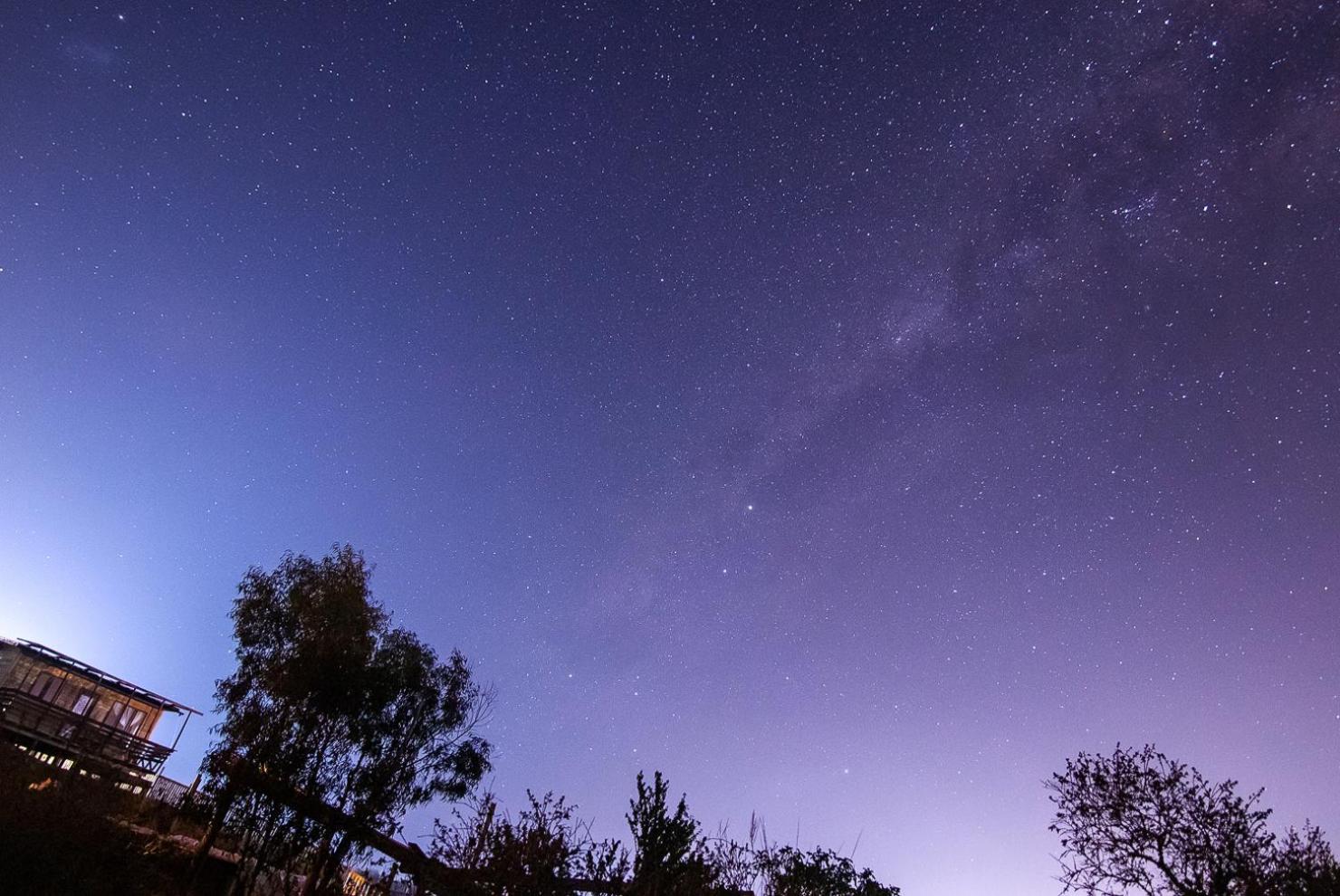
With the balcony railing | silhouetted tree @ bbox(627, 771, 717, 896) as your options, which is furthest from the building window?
silhouetted tree @ bbox(627, 771, 717, 896)

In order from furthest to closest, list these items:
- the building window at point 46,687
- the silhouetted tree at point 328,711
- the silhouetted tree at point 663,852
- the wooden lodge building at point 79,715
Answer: the building window at point 46,687
the wooden lodge building at point 79,715
the silhouetted tree at point 328,711
the silhouetted tree at point 663,852

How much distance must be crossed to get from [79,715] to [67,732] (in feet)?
2.80

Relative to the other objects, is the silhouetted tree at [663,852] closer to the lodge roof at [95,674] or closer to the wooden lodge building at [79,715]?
the wooden lodge building at [79,715]

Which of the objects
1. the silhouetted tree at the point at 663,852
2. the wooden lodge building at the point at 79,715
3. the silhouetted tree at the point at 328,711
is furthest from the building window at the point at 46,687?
the silhouetted tree at the point at 663,852

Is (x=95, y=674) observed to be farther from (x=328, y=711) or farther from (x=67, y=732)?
(x=328, y=711)

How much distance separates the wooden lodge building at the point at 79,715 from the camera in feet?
105

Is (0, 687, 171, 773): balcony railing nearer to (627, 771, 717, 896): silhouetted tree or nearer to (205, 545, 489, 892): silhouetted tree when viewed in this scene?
(205, 545, 489, 892): silhouetted tree

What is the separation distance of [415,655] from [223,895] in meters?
8.69

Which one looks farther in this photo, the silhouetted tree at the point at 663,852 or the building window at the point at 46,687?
the building window at the point at 46,687

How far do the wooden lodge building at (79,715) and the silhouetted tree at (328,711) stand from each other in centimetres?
1304

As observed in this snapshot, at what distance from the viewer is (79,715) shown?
116 ft

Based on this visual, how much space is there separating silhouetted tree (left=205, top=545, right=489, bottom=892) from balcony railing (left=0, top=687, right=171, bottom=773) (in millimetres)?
15985

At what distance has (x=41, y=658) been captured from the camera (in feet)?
121

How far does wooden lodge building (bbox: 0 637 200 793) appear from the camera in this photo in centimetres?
3216
